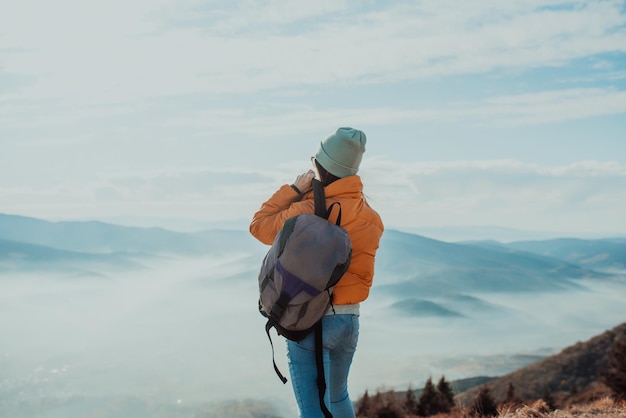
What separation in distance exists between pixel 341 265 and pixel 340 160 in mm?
716

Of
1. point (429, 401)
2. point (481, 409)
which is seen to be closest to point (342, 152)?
point (481, 409)

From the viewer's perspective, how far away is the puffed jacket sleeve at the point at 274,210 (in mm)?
4211

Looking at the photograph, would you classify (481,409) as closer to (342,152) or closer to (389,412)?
(342,152)

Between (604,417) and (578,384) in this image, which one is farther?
(578,384)

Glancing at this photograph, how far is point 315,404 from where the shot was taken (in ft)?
13.6

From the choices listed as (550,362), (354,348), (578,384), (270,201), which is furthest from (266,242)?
(550,362)

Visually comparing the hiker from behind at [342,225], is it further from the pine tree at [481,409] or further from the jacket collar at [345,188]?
the pine tree at [481,409]

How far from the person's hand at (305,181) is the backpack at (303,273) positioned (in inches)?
12.0

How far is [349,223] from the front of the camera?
4.17 meters

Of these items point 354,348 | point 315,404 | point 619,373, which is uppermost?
point 354,348

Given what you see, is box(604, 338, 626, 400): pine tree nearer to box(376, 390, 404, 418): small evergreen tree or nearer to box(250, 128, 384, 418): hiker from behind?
box(376, 390, 404, 418): small evergreen tree

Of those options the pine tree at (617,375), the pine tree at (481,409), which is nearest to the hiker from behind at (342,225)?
the pine tree at (481,409)

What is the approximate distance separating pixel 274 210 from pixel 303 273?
57 centimetres

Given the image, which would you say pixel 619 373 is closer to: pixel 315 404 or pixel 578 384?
pixel 315 404
